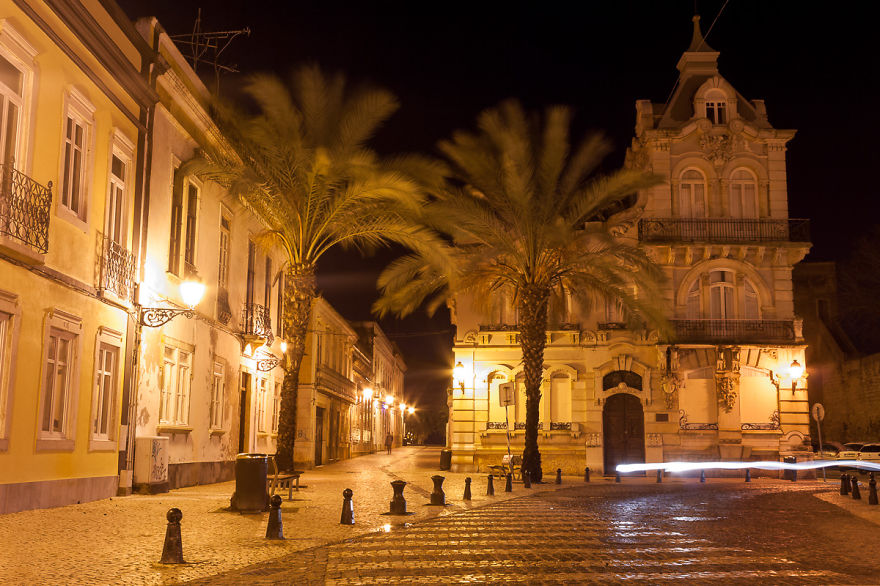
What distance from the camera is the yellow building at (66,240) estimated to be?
13.1 metres

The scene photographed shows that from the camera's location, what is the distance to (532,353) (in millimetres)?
26891

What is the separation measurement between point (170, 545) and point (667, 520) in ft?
29.6

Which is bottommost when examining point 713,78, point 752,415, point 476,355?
Result: point 752,415

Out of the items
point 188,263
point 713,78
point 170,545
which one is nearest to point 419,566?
point 170,545

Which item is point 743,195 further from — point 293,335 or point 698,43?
point 293,335

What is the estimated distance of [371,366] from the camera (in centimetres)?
6569

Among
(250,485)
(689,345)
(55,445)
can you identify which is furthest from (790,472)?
(55,445)

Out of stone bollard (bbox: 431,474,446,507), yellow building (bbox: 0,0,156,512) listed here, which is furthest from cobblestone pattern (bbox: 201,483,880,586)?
yellow building (bbox: 0,0,156,512)

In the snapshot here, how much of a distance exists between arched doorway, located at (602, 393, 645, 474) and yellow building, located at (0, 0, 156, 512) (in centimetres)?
2116

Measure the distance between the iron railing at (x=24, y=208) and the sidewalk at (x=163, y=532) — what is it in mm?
4032

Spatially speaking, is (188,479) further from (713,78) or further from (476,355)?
(713,78)

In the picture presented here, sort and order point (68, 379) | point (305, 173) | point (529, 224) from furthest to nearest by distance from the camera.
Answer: point (529, 224)
point (305, 173)
point (68, 379)

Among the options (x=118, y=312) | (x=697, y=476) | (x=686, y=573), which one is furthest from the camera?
(x=697, y=476)

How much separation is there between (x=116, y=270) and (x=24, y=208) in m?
3.83
